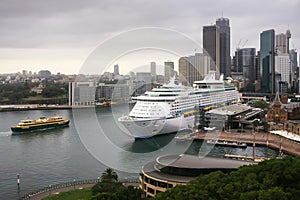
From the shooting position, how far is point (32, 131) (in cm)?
1441

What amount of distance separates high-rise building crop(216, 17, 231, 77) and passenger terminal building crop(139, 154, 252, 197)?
3677 cm

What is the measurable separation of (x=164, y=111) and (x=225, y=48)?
117 ft

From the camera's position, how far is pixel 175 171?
5.84m

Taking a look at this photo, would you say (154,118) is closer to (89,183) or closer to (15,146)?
(15,146)

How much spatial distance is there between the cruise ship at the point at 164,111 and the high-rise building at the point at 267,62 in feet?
74.7

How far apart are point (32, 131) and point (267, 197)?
11.9 meters

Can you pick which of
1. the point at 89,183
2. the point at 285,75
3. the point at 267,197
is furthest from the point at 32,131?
the point at 285,75

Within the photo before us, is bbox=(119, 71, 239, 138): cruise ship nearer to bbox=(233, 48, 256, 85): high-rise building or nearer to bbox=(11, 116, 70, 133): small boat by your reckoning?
bbox=(11, 116, 70, 133): small boat

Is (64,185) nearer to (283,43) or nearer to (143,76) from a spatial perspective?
(143,76)

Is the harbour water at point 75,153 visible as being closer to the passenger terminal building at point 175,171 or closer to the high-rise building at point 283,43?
the passenger terminal building at point 175,171

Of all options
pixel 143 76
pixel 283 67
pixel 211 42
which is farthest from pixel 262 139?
pixel 283 67

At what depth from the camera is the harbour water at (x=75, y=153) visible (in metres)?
7.73

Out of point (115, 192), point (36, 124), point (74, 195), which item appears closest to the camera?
point (115, 192)

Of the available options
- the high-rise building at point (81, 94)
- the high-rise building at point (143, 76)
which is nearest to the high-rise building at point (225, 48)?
the high-rise building at point (81, 94)
